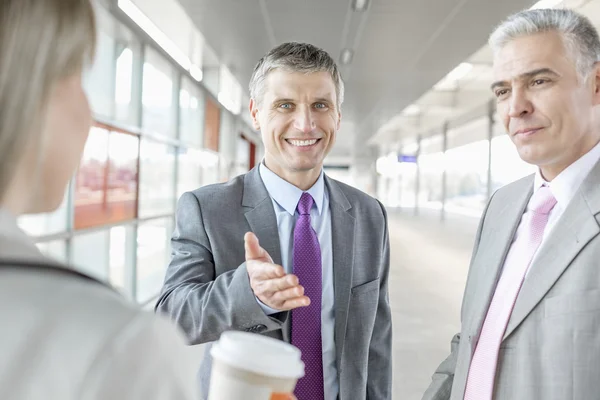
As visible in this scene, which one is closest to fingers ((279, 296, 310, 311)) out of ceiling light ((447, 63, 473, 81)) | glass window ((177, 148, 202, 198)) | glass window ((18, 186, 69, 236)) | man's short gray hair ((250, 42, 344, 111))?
man's short gray hair ((250, 42, 344, 111))

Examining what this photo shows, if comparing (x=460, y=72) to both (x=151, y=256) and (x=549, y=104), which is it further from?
(x=549, y=104)

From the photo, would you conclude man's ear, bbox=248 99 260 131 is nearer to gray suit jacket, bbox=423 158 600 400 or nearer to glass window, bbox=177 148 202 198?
gray suit jacket, bbox=423 158 600 400

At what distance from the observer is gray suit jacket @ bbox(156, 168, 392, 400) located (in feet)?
4.85

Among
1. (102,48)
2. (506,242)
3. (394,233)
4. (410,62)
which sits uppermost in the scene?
(410,62)

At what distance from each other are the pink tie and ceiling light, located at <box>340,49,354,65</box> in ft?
22.2

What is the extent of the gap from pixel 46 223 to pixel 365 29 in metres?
4.61

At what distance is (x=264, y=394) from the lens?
64 centimetres

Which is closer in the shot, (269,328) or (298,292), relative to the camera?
(298,292)

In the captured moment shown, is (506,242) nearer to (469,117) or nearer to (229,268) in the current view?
(229,268)

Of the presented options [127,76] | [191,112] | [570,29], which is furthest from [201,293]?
[191,112]

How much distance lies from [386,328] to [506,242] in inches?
21.2

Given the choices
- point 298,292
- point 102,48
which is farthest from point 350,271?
point 102,48

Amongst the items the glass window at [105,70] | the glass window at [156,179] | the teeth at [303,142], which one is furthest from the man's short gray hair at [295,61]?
the glass window at [156,179]

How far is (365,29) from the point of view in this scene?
6.87 meters
